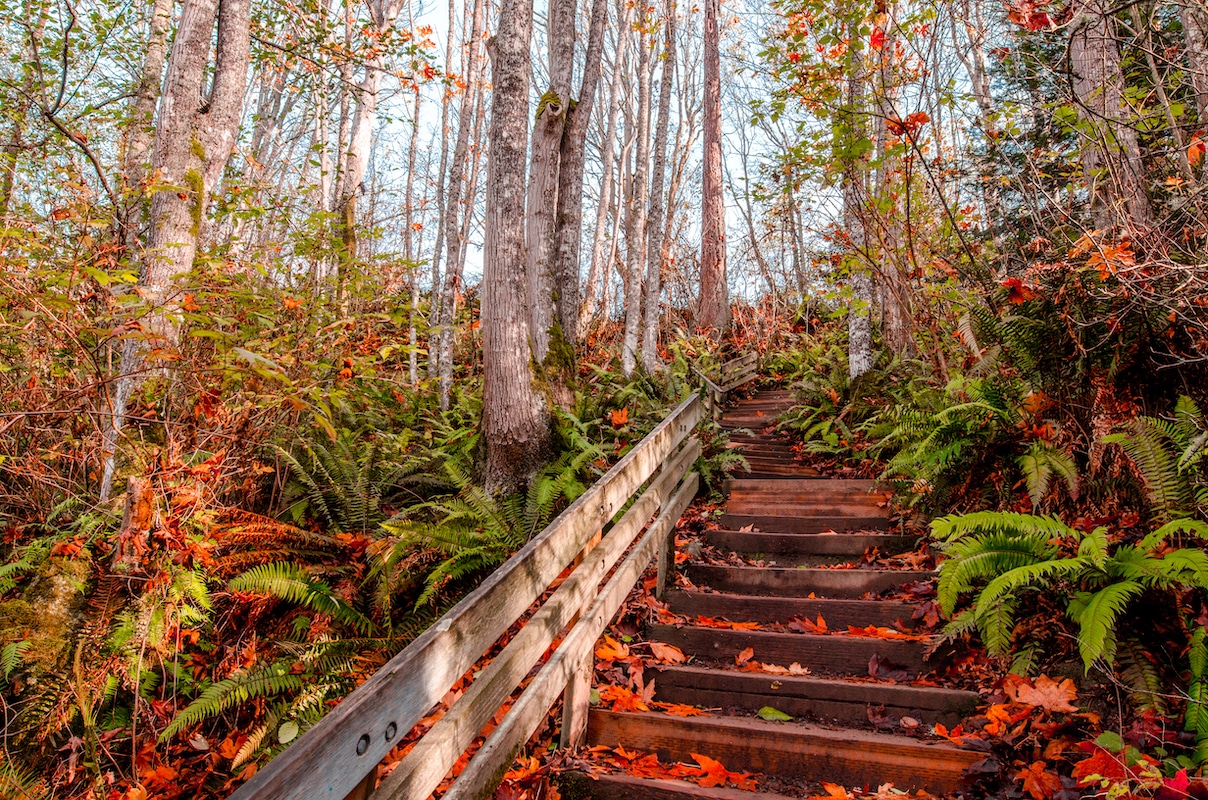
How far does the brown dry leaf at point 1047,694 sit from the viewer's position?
300cm

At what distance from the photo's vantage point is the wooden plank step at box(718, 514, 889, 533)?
5805 mm

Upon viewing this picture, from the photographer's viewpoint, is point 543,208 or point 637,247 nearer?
point 543,208

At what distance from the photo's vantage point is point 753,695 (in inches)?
143

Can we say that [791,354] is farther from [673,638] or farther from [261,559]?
[261,559]

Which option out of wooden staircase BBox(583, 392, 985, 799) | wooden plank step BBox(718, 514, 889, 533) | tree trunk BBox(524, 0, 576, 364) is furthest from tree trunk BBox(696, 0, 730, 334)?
wooden staircase BBox(583, 392, 985, 799)

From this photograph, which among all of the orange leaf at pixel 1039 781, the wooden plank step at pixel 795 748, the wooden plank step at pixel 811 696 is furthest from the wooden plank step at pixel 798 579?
the orange leaf at pixel 1039 781

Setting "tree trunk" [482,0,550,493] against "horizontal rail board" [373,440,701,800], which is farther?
"tree trunk" [482,0,550,493]

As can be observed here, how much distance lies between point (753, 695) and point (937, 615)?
4.27 feet

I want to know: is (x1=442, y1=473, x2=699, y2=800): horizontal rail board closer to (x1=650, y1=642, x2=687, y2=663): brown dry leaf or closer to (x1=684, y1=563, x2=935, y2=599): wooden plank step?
(x1=650, y1=642, x2=687, y2=663): brown dry leaf

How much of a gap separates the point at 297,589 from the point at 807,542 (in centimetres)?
397

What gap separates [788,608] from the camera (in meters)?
4.50

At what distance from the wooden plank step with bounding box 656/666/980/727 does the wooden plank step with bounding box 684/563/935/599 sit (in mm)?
1151

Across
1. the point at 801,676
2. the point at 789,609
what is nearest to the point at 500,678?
the point at 801,676

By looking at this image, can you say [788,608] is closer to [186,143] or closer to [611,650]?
[611,650]
